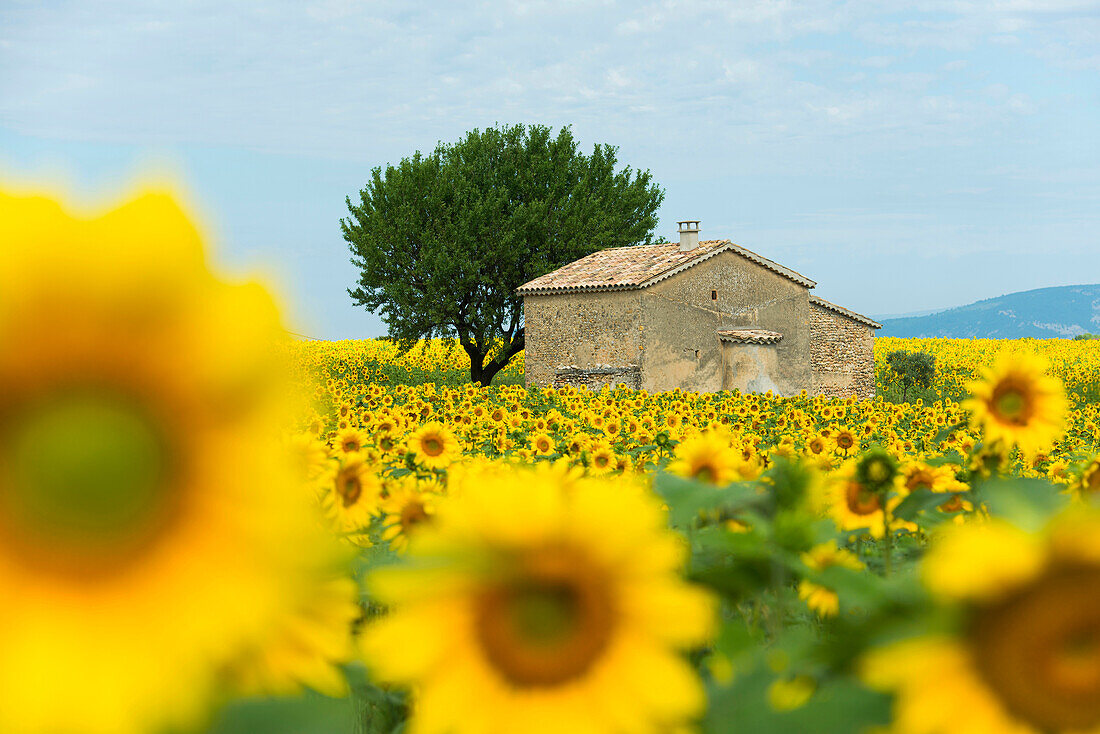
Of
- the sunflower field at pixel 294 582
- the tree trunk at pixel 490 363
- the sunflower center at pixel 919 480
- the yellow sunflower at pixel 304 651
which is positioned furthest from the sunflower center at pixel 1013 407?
the tree trunk at pixel 490 363

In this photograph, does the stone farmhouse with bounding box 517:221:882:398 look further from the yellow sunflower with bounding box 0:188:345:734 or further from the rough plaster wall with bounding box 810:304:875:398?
the yellow sunflower with bounding box 0:188:345:734

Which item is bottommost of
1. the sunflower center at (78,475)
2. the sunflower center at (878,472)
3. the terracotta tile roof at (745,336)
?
the sunflower center at (878,472)

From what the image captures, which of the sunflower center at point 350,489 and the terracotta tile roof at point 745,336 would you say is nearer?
the sunflower center at point 350,489

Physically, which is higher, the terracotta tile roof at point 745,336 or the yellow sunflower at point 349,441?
the terracotta tile roof at point 745,336

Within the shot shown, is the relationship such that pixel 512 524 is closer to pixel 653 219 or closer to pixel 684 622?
pixel 684 622

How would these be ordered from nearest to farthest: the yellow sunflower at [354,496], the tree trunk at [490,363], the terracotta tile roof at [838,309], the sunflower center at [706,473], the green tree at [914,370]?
the sunflower center at [706,473]
the yellow sunflower at [354,496]
the terracotta tile roof at [838,309]
the green tree at [914,370]
the tree trunk at [490,363]

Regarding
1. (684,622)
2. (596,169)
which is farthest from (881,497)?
(596,169)

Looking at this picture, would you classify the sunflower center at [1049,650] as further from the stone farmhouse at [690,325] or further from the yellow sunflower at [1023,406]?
the stone farmhouse at [690,325]

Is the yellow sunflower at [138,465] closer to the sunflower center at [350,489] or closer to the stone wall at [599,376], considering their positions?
the sunflower center at [350,489]

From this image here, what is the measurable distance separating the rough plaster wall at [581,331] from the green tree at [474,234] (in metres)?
6.18

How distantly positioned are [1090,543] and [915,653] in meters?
0.11

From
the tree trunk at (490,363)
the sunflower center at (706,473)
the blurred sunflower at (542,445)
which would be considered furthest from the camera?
the tree trunk at (490,363)

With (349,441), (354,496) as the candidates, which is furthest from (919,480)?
(349,441)

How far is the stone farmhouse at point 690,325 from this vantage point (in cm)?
2470
